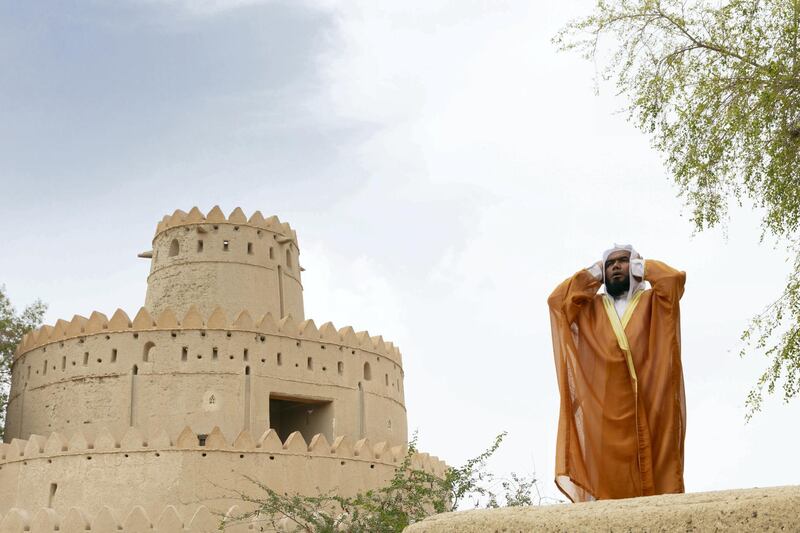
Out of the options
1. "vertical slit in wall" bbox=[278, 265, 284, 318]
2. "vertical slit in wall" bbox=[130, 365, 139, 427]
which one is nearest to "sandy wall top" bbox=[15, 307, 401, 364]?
"vertical slit in wall" bbox=[130, 365, 139, 427]

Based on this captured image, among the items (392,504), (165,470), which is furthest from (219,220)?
(392,504)

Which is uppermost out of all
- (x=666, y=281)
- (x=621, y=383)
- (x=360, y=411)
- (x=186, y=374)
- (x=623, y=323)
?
(x=186, y=374)

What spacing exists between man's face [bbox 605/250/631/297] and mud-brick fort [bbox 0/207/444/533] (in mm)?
13681

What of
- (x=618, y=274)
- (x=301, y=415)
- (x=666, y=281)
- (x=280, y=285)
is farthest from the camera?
(x=280, y=285)

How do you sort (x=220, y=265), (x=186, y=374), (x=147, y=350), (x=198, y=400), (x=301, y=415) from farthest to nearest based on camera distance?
(x=220, y=265), (x=301, y=415), (x=147, y=350), (x=186, y=374), (x=198, y=400)

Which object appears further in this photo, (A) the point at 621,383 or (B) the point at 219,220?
(B) the point at 219,220

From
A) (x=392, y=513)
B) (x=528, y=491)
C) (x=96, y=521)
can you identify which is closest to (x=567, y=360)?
(x=392, y=513)

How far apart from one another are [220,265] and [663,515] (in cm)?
2409

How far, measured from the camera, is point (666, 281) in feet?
23.9

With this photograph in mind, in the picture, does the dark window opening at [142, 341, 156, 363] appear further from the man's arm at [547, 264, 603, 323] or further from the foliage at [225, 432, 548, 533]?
the man's arm at [547, 264, 603, 323]

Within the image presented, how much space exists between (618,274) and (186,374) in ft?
58.8

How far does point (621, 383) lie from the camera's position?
7125mm

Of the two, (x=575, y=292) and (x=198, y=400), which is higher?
(x=198, y=400)

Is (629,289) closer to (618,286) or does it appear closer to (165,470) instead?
(618,286)
